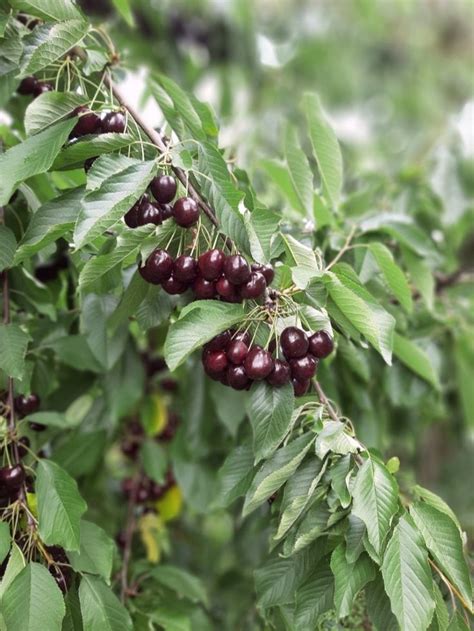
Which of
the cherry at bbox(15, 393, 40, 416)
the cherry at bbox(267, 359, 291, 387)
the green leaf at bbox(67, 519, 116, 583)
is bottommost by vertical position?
the green leaf at bbox(67, 519, 116, 583)

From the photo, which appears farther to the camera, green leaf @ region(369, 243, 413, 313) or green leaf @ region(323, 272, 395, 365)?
green leaf @ region(369, 243, 413, 313)

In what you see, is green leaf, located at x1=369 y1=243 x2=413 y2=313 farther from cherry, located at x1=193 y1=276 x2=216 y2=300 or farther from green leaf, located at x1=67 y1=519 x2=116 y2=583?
green leaf, located at x1=67 y1=519 x2=116 y2=583

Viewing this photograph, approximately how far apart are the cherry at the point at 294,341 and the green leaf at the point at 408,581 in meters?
0.22

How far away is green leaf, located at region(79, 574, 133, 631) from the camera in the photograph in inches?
31.5

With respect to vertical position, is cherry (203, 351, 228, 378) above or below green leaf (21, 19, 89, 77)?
Answer: below

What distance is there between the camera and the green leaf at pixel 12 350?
32.8 inches

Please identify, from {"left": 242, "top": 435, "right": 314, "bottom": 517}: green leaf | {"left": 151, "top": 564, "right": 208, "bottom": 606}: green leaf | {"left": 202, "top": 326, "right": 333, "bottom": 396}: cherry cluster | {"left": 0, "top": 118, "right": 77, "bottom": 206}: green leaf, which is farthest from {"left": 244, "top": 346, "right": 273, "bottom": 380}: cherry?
{"left": 151, "top": 564, "right": 208, "bottom": 606}: green leaf

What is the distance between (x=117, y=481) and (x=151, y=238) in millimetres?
1119

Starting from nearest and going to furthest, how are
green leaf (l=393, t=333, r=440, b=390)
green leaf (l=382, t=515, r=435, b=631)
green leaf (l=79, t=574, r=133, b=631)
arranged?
green leaf (l=382, t=515, r=435, b=631) < green leaf (l=79, t=574, r=133, b=631) < green leaf (l=393, t=333, r=440, b=390)

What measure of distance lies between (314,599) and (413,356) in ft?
1.52

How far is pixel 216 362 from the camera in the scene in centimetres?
79

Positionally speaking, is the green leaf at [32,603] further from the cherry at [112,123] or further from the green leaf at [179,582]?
the cherry at [112,123]

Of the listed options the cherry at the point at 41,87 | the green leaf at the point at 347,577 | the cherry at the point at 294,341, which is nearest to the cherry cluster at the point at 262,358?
the cherry at the point at 294,341

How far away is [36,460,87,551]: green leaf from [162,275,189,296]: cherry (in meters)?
0.27
